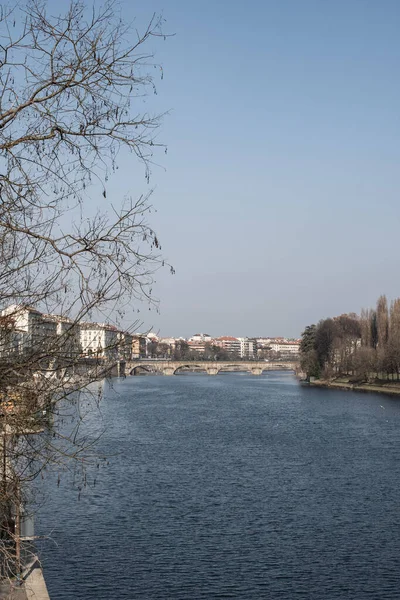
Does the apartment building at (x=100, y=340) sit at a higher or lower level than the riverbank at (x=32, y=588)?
higher

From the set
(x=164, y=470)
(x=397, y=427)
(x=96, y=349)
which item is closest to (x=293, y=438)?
(x=397, y=427)

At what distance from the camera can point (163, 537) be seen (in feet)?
45.7

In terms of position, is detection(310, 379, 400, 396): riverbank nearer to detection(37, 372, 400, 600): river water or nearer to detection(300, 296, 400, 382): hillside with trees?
detection(300, 296, 400, 382): hillside with trees

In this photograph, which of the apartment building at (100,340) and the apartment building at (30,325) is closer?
the apartment building at (100,340)

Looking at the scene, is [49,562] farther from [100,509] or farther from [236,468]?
[236,468]

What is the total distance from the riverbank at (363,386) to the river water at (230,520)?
82.0 ft

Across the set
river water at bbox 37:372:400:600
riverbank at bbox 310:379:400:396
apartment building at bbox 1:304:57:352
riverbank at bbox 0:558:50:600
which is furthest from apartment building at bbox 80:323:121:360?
riverbank at bbox 310:379:400:396

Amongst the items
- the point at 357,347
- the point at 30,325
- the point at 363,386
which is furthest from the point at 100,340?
the point at 357,347

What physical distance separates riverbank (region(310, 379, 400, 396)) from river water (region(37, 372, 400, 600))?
984 inches

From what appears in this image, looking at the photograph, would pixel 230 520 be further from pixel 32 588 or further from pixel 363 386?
pixel 363 386

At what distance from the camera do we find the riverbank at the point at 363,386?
173 ft

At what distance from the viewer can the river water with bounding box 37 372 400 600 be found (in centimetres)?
1166

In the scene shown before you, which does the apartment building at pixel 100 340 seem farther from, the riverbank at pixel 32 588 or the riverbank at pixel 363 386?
the riverbank at pixel 363 386

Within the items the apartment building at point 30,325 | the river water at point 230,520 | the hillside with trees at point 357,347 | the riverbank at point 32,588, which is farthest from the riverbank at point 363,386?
the apartment building at point 30,325
